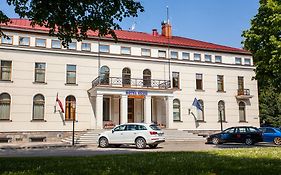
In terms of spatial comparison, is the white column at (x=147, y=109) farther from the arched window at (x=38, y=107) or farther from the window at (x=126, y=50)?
the arched window at (x=38, y=107)

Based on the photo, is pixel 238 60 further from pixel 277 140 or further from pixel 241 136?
pixel 241 136

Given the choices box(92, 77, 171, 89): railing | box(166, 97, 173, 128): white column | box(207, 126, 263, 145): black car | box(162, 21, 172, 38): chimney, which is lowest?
box(207, 126, 263, 145): black car

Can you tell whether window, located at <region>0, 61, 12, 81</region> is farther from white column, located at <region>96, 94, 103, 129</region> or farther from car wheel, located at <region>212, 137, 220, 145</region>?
car wheel, located at <region>212, 137, 220, 145</region>

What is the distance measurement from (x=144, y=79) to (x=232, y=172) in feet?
88.1

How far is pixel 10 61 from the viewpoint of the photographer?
29375 mm

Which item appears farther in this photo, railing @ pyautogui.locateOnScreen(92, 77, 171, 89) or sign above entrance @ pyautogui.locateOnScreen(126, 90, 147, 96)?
railing @ pyautogui.locateOnScreen(92, 77, 171, 89)

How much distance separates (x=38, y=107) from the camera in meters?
30.0

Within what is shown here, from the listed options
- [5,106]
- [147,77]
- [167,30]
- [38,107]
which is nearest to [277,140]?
[147,77]

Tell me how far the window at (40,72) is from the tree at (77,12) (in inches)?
704

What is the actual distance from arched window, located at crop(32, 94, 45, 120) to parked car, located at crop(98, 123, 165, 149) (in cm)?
946

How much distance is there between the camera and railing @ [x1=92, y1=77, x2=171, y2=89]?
31.8m

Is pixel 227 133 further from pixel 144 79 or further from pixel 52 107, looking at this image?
pixel 52 107

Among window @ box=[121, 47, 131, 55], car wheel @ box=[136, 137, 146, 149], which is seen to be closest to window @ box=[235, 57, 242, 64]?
window @ box=[121, 47, 131, 55]

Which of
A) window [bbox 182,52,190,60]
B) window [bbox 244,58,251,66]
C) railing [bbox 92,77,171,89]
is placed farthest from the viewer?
window [bbox 244,58,251,66]
